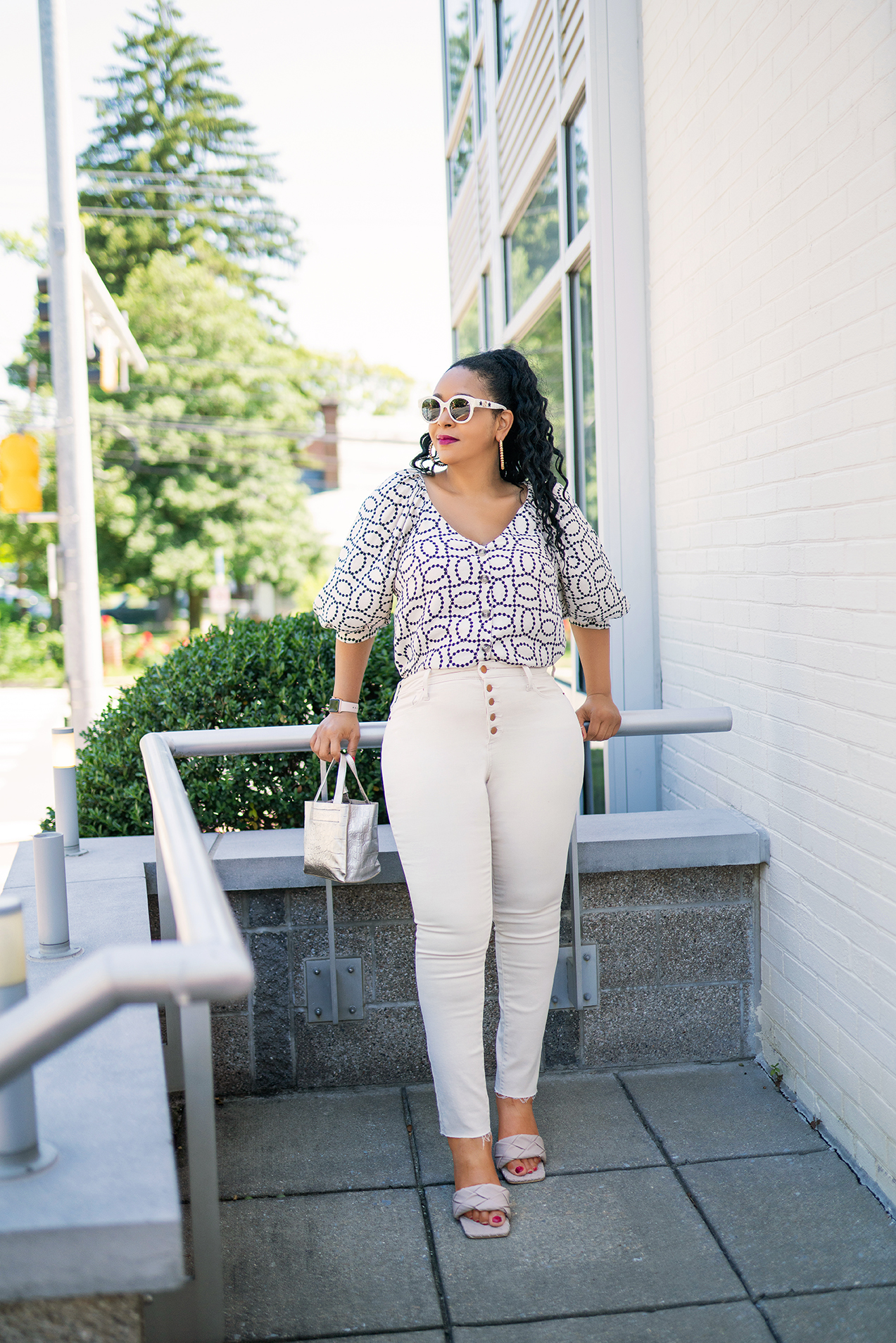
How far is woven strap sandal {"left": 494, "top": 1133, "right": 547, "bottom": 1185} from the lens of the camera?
262cm

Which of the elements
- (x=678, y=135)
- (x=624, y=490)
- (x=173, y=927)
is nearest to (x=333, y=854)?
(x=173, y=927)

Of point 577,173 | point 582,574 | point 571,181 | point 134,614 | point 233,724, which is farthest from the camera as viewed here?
point 134,614

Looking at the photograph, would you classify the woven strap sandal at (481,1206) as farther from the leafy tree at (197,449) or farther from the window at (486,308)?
the leafy tree at (197,449)

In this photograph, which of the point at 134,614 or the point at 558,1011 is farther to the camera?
the point at 134,614

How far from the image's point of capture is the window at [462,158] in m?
9.35

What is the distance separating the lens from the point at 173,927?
110 inches

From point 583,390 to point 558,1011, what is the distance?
3.19 metres

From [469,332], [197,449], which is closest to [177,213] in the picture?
[197,449]

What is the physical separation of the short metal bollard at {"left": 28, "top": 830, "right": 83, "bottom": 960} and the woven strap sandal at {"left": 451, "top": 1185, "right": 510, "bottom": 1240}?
978 millimetres

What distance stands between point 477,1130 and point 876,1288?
0.83 meters

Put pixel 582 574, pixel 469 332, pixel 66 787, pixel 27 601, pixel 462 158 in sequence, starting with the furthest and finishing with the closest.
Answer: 1. pixel 27 601
2. pixel 469 332
3. pixel 462 158
4. pixel 66 787
5. pixel 582 574

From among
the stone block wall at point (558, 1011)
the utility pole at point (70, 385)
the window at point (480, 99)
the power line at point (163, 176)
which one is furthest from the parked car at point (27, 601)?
the stone block wall at point (558, 1011)

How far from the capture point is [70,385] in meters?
8.15

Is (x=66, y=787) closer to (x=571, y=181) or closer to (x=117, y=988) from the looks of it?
(x=117, y=988)
